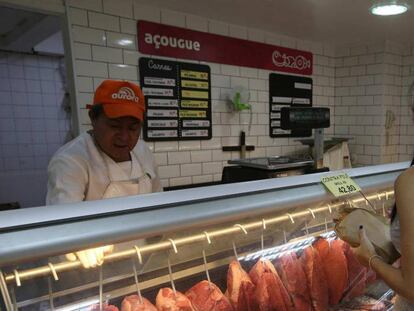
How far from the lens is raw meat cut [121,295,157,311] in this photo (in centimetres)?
72

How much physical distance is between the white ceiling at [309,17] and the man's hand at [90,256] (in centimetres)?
198

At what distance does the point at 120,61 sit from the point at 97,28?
244 millimetres

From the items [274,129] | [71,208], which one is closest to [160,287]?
[71,208]

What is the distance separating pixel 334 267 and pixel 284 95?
94.9 inches

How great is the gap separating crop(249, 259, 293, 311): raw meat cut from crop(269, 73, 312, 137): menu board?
229 cm

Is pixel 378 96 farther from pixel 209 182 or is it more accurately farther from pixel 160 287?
pixel 160 287

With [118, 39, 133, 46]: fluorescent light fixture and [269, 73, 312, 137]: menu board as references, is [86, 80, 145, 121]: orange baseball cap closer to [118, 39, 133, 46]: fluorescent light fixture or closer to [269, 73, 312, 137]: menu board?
[118, 39, 133, 46]: fluorescent light fixture

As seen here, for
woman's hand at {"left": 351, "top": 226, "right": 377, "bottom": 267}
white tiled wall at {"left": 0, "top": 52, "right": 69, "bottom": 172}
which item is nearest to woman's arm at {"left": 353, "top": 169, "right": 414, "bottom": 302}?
woman's hand at {"left": 351, "top": 226, "right": 377, "bottom": 267}

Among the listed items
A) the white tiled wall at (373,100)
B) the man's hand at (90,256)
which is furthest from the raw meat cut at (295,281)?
the white tiled wall at (373,100)

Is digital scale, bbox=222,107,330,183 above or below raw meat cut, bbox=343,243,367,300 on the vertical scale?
above

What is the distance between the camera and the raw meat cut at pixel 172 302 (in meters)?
0.74

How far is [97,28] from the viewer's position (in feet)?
7.01

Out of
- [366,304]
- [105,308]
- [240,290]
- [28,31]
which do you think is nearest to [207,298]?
[240,290]

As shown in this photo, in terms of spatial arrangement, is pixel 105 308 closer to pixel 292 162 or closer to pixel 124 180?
pixel 124 180
